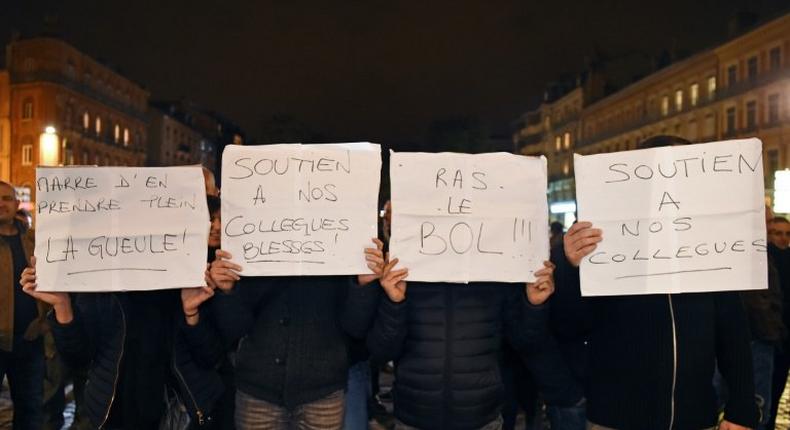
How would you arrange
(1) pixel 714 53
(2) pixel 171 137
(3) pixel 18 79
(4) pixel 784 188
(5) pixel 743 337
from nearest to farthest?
(5) pixel 743 337 → (4) pixel 784 188 → (1) pixel 714 53 → (3) pixel 18 79 → (2) pixel 171 137

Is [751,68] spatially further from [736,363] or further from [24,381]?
[24,381]

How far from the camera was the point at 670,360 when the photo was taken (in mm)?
3316

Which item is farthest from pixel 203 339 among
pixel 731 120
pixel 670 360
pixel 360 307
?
pixel 731 120

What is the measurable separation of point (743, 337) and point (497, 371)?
1222 mm

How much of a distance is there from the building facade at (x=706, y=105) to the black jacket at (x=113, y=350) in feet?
140

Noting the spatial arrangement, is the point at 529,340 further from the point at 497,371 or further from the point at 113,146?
the point at 113,146

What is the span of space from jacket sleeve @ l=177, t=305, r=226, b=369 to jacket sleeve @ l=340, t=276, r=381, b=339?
73cm

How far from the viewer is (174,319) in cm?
381

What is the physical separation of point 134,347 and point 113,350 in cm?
12

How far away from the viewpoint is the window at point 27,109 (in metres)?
54.1

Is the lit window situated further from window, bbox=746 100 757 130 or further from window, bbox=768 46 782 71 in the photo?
window, bbox=768 46 782 71

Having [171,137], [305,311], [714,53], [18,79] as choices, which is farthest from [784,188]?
[171,137]

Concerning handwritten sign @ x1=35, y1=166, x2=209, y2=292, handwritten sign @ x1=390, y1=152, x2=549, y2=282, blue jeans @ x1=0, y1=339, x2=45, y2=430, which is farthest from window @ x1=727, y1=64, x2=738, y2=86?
handwritten sign @ x1=35, y1=166, x2=209, y2=292

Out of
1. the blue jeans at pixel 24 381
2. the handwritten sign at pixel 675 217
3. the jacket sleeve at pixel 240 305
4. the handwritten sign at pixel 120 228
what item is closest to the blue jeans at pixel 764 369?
the handwritten sign at pixel 675 217
